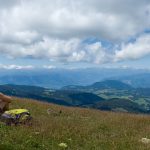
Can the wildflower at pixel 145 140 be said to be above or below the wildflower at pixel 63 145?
below

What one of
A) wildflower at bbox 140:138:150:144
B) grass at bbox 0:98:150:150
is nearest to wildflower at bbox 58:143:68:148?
grass at bbox 0:98:150:150

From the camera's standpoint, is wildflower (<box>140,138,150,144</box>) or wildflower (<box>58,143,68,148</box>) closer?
wildflower (<box>58,143,68,148</box>)

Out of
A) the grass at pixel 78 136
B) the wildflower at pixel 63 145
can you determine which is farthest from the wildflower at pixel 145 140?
the wildflower at pixel 63 145

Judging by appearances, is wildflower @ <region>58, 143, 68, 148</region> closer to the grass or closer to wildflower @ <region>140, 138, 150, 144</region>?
the grass

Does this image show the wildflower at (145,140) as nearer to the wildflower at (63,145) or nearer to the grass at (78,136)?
the grass at (78,136)

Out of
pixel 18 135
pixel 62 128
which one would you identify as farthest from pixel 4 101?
pixel 18 135

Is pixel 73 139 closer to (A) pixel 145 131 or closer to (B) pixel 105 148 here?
(B) pixel 105 148

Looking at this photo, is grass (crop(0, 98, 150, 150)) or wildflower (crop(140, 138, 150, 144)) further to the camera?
wildflower (crop(140, 138, 150, 144))

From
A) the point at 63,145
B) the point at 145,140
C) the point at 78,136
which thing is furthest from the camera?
the point at 78,136

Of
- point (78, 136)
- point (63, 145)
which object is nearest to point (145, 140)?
point (78, 136)

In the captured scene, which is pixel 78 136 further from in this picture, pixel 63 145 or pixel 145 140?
pixel 145 140

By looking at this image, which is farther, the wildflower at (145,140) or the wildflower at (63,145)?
the wildflower at (145,140)

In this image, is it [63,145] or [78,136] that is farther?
[78,136]

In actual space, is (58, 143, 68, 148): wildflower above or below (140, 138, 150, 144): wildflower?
above
